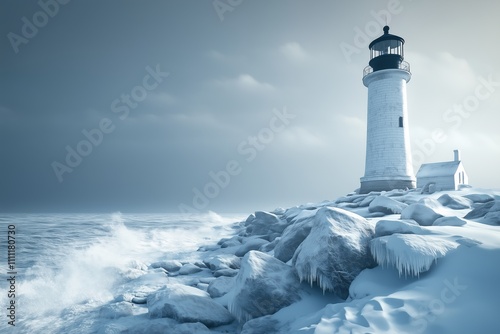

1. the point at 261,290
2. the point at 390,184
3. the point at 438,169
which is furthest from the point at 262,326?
the point at 438,169

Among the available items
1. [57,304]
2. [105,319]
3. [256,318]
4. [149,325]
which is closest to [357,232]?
[256,318]

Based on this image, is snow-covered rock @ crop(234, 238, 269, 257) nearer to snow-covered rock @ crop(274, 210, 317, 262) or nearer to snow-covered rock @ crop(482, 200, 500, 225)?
snow-covered rock @ crop(274, 210, 317, 262)

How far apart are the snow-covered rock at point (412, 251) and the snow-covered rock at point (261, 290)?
1769mm

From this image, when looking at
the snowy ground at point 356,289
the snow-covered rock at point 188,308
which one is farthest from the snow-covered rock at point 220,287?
the snow-covered rock at point 188,308

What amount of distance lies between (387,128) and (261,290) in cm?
1693

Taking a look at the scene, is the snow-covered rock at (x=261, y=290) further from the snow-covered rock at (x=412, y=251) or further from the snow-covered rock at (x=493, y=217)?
the snow-covered rock at (x=493, y=217)

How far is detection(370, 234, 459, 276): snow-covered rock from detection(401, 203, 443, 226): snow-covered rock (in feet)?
8.71

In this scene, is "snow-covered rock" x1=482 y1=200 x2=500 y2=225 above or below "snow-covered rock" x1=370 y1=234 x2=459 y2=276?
above

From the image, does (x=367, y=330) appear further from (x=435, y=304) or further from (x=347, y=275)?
(x=347, y=275)

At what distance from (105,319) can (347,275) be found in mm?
5436

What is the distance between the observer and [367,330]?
321 centimetres

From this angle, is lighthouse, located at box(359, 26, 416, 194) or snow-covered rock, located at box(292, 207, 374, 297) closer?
snow-covered rock, located at box(292, 207, 374, 297)

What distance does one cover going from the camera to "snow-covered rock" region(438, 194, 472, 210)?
1009 centimetres

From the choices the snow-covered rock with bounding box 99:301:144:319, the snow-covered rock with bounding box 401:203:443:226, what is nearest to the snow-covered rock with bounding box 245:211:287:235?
the snow-covered rock with bounding box 401:203:443:226
